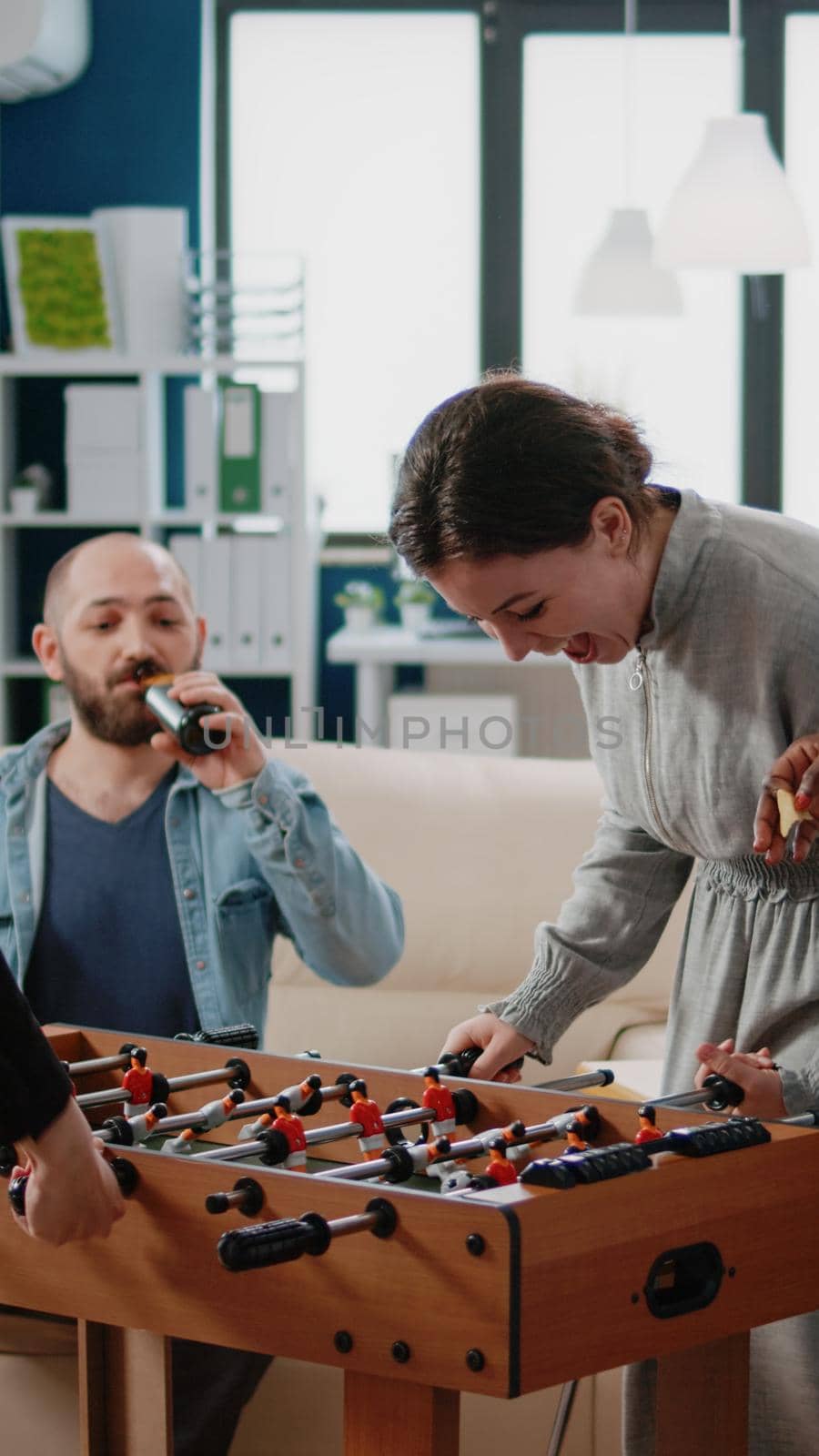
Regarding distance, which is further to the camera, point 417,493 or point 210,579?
point 210,579

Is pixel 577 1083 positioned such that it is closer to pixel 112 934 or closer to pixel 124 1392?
pixel 124 1392

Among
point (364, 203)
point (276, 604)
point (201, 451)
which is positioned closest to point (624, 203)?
point (364, 203)

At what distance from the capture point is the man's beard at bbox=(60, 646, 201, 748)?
2.21m

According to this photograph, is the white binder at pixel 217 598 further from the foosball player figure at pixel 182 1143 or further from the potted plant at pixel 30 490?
the foosball player figure at pixel 182 1143

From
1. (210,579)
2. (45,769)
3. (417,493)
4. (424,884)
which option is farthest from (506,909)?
(210,579)

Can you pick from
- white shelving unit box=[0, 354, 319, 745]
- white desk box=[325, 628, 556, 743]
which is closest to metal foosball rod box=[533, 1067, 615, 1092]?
white desk box=[325, 628, 556, 743]

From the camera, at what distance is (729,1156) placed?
127 cm

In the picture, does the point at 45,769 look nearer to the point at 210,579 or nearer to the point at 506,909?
the point at 506,909

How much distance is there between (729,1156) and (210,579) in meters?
3.73

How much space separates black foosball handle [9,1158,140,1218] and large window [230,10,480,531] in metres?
4.42

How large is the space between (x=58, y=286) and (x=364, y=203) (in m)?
1.16

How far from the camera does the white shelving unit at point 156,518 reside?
482cm

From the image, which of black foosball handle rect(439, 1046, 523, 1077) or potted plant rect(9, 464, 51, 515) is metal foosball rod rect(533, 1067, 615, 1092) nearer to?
black foosball handle rect(439, 1046, 523, 1077)

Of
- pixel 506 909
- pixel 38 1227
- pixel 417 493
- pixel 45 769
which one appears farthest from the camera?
pixel 506 909
